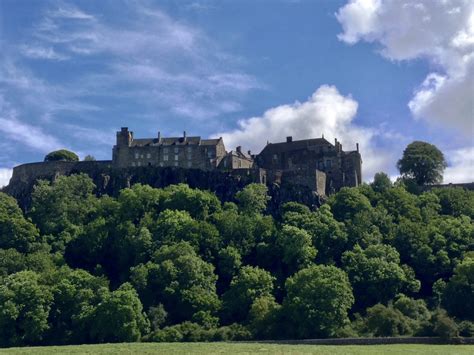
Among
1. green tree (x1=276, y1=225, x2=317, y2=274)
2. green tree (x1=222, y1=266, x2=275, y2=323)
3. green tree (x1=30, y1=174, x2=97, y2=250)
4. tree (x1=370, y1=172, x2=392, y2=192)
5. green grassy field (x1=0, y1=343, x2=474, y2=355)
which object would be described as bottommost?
green grassy field (x1=0, y1=343, x2=474, y2=355)

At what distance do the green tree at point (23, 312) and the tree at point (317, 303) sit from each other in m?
24.0

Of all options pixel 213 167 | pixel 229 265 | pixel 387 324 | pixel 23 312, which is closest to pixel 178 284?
pixel 229 265

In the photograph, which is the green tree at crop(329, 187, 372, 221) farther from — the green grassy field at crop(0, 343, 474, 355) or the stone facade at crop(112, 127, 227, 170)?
the green grassy field at crop(0, 343, 474, 355)

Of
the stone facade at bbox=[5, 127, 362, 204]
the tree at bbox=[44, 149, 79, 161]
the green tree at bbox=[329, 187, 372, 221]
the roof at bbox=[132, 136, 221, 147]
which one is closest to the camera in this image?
the green tree at bbox=[329, 187, 372, 221]

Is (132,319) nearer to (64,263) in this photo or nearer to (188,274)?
(188,274)

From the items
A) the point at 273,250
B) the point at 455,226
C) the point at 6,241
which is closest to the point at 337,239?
the point at 273,250

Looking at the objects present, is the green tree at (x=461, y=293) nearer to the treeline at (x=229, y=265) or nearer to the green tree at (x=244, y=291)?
the treeline at (x=229, y=265)

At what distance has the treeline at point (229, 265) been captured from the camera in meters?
70.7

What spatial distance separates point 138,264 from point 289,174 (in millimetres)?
31115

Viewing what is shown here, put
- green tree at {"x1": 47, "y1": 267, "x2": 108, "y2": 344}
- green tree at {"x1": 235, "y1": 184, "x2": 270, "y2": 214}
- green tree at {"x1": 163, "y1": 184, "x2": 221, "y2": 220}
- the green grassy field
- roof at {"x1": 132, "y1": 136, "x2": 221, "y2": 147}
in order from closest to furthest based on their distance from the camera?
the green grassy field, green tree at {"x1": 47, "y1": 267, "x2": 108, "y2": 344}, green tree at {"x1": 163, "y1": 184, "x2": 221, "y2": 220}, green tree at {"x1": 235, "y1": 184, "x2": 270, "y2": 214}, roof at {"x1": 132, "y1": 136, "x2": 221, "y2": 147}


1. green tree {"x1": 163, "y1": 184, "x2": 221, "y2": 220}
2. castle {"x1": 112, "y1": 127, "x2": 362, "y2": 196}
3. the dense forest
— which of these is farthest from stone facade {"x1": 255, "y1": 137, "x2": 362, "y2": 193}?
green tree {"x1": 163, "y1": 184, "x2": 221, "y2": 220}

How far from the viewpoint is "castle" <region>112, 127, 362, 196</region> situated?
109m

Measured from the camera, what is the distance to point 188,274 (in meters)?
80.1

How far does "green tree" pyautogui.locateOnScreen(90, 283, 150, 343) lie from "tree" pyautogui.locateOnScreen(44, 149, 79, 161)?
206 ft
